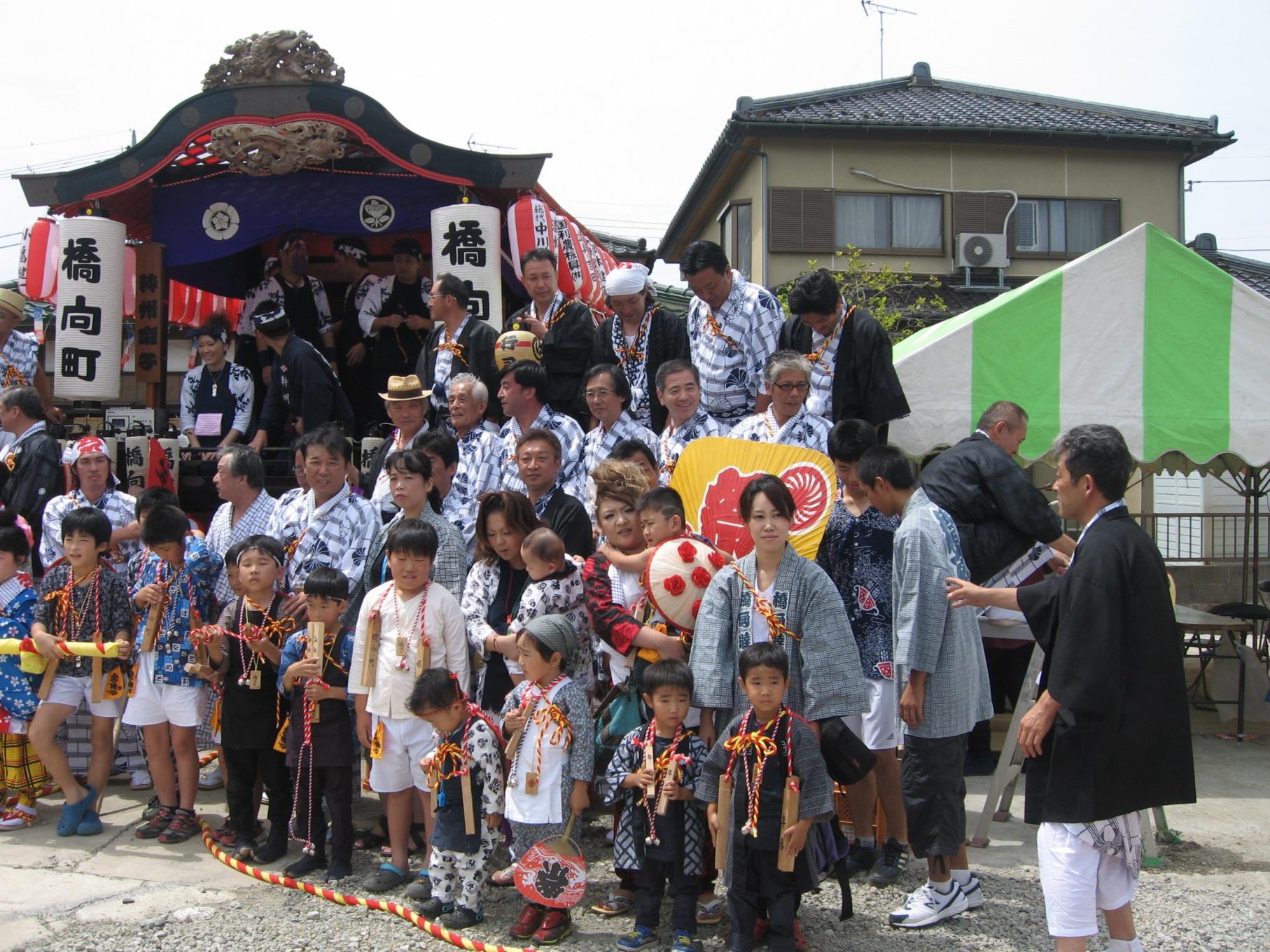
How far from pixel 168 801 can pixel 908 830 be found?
3.73 meters

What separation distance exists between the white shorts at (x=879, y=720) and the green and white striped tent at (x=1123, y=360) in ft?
7.63

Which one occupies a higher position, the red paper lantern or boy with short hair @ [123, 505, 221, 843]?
the red paper lantern

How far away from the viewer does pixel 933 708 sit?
13.9 feet

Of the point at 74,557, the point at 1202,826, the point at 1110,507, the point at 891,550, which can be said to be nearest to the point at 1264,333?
the point at 1202,826

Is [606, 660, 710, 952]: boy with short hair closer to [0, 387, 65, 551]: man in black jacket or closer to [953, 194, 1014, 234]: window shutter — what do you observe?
[0, 387, 65, 551]: man in black jacket

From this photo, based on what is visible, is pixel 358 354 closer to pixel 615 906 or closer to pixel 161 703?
pixel 161 703

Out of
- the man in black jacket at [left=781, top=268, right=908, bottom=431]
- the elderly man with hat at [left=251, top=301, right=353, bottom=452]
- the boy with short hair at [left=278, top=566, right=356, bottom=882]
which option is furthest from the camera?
the elderly man with hat at [left=251, top=301, right=353, bottom=452]

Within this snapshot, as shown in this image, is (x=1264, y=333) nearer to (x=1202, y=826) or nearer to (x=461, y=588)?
(x=1202, y=826)

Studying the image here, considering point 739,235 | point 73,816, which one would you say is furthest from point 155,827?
point 739,235

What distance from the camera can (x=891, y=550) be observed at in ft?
15.9

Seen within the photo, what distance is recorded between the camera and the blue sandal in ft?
17.9

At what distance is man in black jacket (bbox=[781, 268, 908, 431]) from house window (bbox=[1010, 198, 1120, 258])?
13.6m

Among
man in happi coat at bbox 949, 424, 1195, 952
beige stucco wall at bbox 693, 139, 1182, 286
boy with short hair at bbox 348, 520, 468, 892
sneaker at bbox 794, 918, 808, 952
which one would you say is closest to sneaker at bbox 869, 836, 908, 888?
sneaker at bbox 794, 918, 808, 952

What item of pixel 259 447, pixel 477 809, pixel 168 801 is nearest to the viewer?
pixel 477 809
